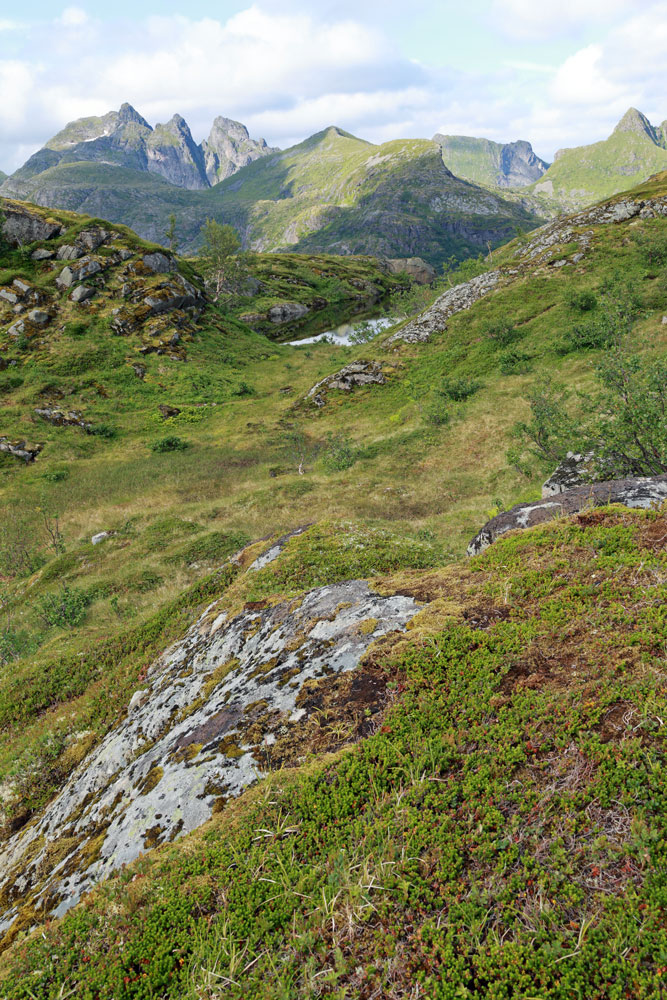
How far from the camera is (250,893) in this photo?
3697mm

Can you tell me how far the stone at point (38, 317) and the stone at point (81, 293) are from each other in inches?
236

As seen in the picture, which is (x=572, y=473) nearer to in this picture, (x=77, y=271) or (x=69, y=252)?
(x=77, y=271)

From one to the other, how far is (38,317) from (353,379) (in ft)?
150

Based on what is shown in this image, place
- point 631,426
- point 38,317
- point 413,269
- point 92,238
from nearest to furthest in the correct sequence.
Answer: point 631,426
point 38,317
point 92,238
point 413,269

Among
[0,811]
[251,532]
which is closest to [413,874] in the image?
[0,811]

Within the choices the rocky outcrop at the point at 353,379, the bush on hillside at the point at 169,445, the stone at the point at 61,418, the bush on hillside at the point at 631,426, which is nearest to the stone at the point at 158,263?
the stone at the point at 61,418

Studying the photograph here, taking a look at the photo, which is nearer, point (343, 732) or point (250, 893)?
point (250, 893)

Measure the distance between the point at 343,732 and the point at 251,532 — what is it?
17.8 meters

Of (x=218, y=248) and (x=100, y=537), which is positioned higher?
(x=218, y=248)

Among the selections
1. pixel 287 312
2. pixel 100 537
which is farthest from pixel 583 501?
pixel 287 312

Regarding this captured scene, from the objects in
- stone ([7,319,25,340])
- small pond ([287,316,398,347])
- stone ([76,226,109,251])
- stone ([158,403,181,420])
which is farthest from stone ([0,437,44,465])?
small pond ([287,316,398,347])

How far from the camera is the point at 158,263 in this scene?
77.2 metres

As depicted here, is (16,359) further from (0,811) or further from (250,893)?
(250,893)

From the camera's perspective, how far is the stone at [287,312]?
109m
